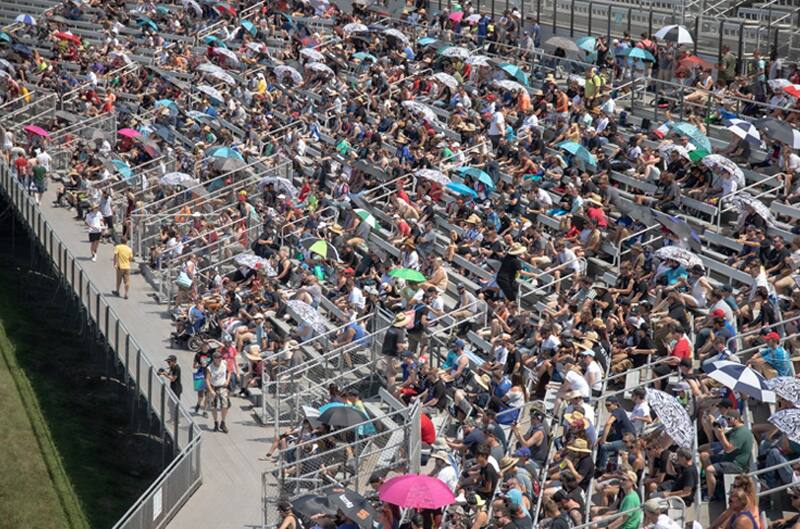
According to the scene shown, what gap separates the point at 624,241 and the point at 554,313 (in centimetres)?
302

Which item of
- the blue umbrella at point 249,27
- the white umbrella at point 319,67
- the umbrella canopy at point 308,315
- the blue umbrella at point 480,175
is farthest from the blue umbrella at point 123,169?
the umbrella canopy at point 308,315

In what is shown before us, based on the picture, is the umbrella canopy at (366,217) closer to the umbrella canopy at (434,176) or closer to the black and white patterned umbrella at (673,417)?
the umbrella canopy at (434,176)

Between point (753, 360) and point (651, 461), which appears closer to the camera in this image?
point (651, 461)

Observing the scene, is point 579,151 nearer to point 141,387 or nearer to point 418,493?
point 141,387

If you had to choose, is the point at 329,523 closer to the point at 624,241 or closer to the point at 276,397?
the point at 276,397

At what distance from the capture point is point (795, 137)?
2459cm

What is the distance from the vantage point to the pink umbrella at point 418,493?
55.3 feet

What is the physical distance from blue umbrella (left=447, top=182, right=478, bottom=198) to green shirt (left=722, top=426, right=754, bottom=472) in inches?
467

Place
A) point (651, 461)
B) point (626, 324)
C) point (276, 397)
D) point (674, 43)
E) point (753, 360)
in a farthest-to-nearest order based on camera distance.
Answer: point (674, 43) < point (276, 397) < point (626, 324) < point (753, 360) < point (651, 461)

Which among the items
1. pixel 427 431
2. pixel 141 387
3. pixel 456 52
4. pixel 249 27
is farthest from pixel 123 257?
pixel 249 27

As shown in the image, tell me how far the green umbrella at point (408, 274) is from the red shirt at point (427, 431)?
4809 millimetres

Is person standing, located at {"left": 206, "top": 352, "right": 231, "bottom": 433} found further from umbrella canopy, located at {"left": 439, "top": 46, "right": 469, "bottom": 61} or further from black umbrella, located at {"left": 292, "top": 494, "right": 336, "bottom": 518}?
umbrella canopy, located at {"left": 439, "top": 46, "right": 469, "bottom": 61}

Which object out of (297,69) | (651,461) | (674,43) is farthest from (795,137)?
(297,69)

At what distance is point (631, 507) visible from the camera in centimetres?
1598
